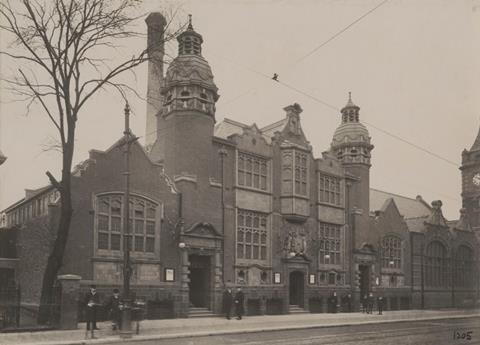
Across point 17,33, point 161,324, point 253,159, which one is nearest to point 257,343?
point 161,324

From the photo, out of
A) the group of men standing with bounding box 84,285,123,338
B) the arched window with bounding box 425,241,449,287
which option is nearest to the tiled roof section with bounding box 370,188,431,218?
the arched window with bounding box 425,241,449,287

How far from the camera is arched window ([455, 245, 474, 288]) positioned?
161 feet

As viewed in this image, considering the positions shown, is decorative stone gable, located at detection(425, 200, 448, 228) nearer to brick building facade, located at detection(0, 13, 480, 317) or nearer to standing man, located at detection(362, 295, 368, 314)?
brick building facade, located at detection(0, 13, 480, 317)

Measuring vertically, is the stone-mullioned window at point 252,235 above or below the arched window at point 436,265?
above

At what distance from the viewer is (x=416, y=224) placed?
47500mm

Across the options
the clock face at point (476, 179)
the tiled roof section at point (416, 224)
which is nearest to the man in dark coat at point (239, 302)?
the tiled roof section at point (416, 224)

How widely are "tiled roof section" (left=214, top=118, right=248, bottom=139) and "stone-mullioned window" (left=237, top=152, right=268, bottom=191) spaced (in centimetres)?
217

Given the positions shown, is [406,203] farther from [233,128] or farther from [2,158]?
[2,158]

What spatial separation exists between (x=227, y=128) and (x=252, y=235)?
6888 mm

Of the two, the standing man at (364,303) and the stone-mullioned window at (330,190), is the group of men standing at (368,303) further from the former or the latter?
the stone-mullioned window at (330,190)

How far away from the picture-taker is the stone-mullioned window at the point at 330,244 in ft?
118

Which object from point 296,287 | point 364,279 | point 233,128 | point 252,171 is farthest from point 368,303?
point 233,128

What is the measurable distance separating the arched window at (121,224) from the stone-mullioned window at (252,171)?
20.3ft

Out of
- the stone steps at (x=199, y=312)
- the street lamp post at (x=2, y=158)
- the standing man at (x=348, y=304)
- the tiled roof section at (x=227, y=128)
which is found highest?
the tiled roof section at (x=227, y=128)
